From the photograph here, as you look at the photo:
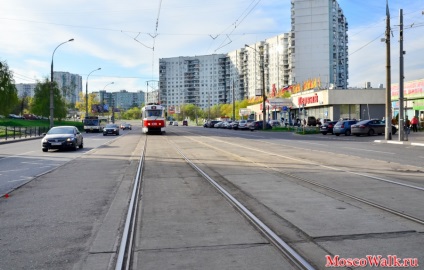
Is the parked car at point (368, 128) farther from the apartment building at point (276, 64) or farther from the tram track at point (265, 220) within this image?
the apartment building at point (276, 64)

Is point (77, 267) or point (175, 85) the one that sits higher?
point (175, 85)

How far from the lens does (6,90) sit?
5162 centimetres

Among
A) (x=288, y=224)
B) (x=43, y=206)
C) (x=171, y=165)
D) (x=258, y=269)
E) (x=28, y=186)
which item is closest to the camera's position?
(x=258, y=269)

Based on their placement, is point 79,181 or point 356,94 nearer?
point 79,181

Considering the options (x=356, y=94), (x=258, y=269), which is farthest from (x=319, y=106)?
(x=258, y=269)

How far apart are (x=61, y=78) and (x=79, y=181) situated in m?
154

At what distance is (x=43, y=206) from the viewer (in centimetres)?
893

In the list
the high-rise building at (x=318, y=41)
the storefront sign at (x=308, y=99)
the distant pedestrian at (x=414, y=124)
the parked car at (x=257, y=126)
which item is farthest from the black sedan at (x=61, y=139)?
the high-rise building at (x=318, y=41)

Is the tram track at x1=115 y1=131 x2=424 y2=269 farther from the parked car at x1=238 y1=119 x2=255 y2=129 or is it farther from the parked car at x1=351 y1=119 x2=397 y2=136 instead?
the parked car at x1=238 y1=119 x2=255 y2=129

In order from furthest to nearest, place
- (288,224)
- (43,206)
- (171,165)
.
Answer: (171,165), (43,206), (288,224)

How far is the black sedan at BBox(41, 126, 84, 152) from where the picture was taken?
23953 mm

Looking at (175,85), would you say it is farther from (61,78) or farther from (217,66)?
(61,78)

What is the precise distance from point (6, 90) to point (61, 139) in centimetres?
3198

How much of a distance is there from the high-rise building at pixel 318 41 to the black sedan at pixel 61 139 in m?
103
